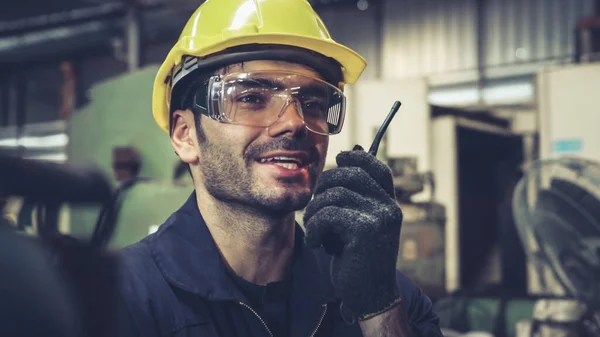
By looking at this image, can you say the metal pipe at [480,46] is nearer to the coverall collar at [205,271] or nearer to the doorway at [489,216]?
the doorway at [489,216]

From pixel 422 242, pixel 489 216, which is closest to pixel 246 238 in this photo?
pixel 422 242

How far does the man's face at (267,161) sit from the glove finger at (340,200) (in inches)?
5.3

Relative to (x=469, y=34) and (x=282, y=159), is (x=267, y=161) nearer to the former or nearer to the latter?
(x=282, y=159)

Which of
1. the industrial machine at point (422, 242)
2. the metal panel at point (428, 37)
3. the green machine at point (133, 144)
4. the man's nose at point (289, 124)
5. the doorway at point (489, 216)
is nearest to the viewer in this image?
the man's nose at point (289, 124)

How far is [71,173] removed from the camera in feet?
1.42

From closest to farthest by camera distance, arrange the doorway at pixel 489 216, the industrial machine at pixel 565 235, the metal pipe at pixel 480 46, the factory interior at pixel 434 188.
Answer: the factory interior at pixel 434 188 < the industrial machine at pixel 565 235 < the doorway at pixel 489 216 < the metal pipe at pixel 480 46

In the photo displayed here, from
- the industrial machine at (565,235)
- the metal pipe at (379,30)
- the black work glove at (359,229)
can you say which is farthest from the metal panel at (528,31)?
the black work glove at (359,229)

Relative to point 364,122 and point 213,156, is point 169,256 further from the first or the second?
point 364,122

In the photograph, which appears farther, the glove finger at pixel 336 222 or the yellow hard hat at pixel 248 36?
the yellow hard hat at pixel 248 36

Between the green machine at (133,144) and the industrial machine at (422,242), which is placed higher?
the green machine at (133,144)

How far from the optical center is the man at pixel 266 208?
1.13 metres

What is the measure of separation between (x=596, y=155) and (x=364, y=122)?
4.71 ft

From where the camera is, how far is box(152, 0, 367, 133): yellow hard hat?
1259 mm

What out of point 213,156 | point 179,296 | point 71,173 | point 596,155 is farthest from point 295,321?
point 596,155
